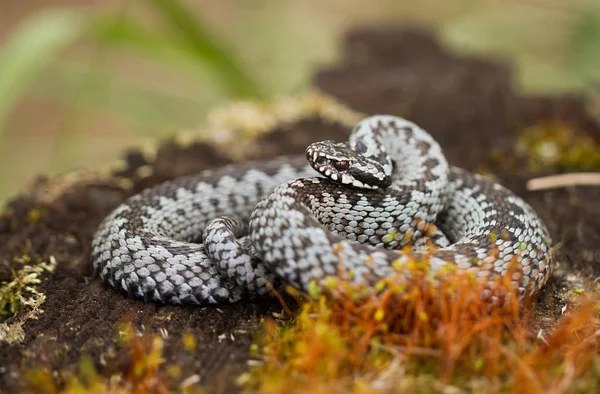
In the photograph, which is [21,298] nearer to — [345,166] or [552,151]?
[345,166]

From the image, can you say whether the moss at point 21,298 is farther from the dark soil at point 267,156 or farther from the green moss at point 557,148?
the green moss at point 557,148

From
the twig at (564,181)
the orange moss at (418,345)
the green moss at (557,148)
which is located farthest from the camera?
the green moss at (557,148)

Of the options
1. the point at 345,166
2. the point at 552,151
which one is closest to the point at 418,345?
the point at 345,166

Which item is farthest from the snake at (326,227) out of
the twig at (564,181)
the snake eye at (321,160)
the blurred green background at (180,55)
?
the blurred green background at (180,55)

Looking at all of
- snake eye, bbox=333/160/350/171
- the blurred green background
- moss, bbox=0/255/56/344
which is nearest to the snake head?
snake eye, bbox=333/160/350/171

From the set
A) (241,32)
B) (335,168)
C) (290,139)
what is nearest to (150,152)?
(290,139)

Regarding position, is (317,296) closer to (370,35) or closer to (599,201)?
(599,201)
